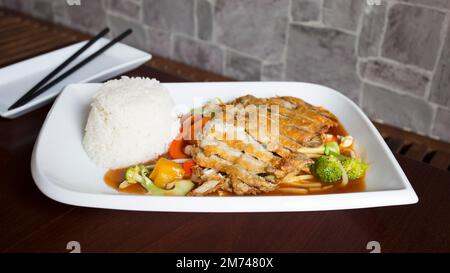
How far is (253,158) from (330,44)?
207 centimetres

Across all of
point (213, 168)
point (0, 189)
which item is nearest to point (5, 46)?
point (0, 189)

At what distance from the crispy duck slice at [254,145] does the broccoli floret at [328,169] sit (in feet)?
0.18

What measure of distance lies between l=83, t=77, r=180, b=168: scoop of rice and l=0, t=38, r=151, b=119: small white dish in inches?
13.5

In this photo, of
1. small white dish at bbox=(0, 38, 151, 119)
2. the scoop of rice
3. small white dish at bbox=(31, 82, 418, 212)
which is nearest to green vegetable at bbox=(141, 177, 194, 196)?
small white dish at bbox=(31, 82, 418, 212)

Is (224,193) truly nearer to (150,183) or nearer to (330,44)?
(150,183)

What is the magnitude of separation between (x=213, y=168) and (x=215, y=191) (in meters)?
0.09

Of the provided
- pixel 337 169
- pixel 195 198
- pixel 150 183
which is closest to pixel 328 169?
pixel 337 169

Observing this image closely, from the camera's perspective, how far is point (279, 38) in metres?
3.66

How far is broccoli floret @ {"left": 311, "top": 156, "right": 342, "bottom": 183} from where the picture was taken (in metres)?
1.58

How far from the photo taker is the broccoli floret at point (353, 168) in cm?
161

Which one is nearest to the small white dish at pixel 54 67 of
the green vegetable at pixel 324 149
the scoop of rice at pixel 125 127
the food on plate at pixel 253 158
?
the scoop of rice at pixel 125 127

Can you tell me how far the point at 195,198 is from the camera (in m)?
1.37

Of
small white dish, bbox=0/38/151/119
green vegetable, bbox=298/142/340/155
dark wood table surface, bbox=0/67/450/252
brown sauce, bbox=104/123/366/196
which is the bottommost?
dark wood table surface, bbox=0/67/450/252

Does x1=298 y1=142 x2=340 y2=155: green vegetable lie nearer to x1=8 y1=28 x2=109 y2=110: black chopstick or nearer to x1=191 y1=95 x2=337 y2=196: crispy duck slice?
x1=191 y1=95 x2=337 y2=196: crispy duck slice
